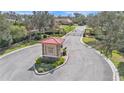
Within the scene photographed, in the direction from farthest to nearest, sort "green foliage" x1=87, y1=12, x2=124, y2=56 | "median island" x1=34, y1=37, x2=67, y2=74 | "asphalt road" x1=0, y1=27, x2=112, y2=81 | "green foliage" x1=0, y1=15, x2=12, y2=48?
"green foliage" x1=0, y1=15, x2=12, y2=48
"median island" x1=34, y1=37, x2=67, y2=74
"asphalt road" x1=0, y1=27, x2=112, y2=81
"green foliage" x1=87, y1=12, x2=124, y2=56

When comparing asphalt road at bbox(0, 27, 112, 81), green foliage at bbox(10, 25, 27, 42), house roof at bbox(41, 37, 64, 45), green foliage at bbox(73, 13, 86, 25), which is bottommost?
asphalt road at bbox(0, 27, 112, 81)

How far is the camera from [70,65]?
39.8 ft

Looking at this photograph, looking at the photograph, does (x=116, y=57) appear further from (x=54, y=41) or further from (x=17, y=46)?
(x=17, y=46)

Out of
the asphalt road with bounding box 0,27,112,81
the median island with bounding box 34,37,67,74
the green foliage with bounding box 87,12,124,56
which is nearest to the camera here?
the green foliage with bounding box 87,12,124,56

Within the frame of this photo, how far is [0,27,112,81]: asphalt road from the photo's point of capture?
1190 cm

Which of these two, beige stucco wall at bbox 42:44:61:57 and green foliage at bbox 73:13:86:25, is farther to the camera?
beige stucco wall at bbox 42:44:61:57

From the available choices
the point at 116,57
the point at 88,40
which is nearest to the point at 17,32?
the point at 88,40

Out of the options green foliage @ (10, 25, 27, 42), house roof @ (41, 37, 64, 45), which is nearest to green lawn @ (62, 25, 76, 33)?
house roof @ (41, 37, 64, 45)

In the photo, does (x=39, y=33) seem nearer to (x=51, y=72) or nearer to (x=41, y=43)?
(x=41, y=43)

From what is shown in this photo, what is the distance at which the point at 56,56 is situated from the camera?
1217cm

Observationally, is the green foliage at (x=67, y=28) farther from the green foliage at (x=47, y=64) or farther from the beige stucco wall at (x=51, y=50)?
the green foliage at (x=47, y=64)

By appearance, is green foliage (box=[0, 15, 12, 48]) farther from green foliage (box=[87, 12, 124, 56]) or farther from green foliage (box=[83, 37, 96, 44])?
green foliage (box=[87, 12, 124, 56])

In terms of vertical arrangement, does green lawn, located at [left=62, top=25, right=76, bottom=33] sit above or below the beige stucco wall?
above

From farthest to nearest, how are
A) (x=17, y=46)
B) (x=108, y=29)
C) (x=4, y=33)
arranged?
(x=17, y=46) → (x=4, y=33) → (x=108, y=29)
